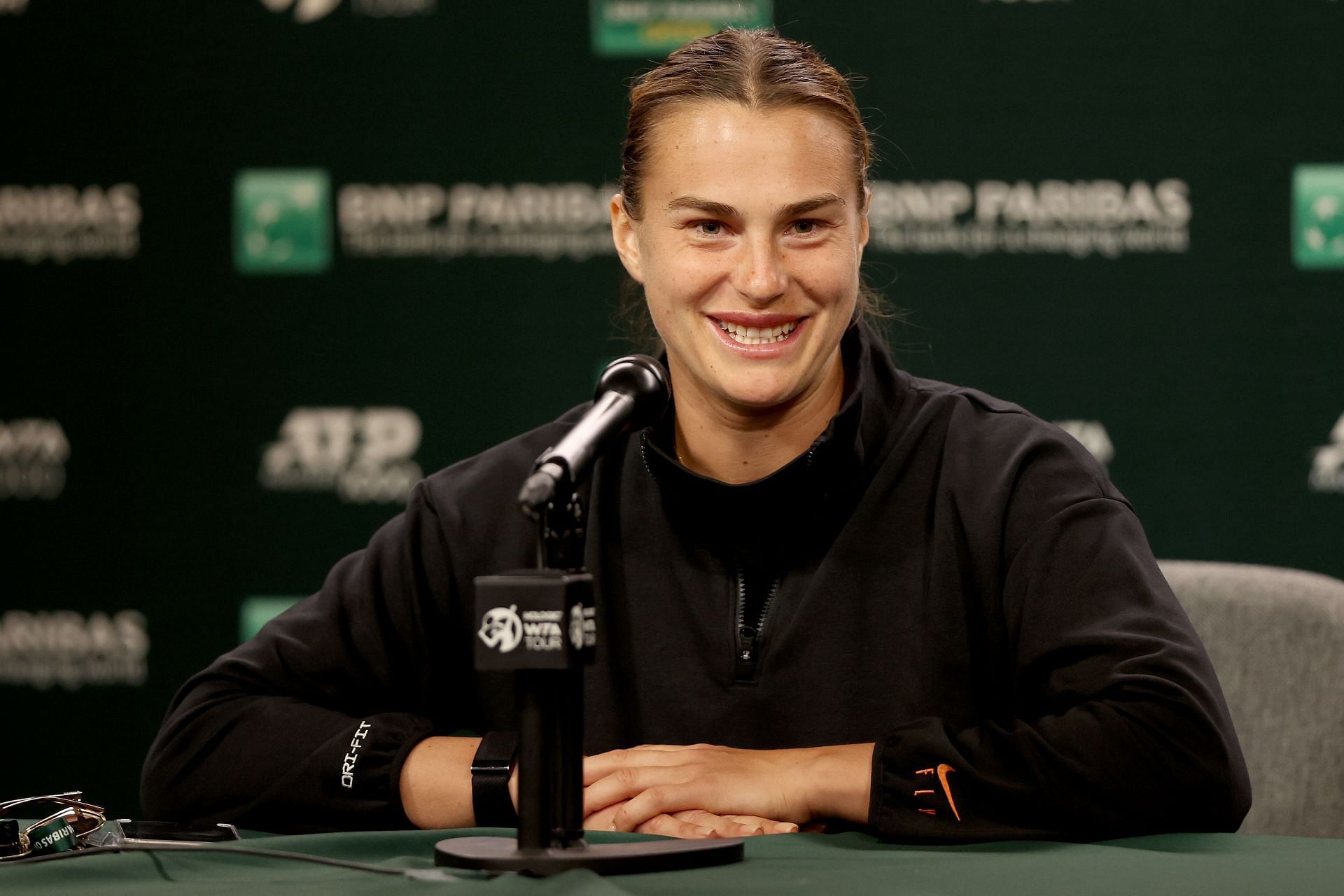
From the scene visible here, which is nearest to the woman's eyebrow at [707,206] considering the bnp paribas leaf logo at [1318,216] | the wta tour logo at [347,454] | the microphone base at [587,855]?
the microphone base at [587,855]

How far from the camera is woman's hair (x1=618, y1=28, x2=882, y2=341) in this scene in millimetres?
1677

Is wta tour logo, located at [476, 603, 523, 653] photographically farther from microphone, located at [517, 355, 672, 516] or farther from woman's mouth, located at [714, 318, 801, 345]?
woman's mouth, located at [714, 318, 801, 345]

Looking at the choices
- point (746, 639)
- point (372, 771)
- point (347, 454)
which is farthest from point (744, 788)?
point (347, 454)

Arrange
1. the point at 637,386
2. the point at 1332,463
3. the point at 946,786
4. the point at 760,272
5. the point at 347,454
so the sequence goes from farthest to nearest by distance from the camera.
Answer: the point at 347,454
the point at 1332,463
the point at 760,272
the point at 946,786
the point at 637,386

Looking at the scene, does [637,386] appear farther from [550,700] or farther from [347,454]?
[347,454]

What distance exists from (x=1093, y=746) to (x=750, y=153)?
740mm

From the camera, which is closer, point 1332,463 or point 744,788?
Result: point 744,788

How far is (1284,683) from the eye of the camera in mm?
→ 1801

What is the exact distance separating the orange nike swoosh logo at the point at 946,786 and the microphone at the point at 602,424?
1.45 ft

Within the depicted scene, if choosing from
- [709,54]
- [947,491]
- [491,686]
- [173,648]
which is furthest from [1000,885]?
[173,648]

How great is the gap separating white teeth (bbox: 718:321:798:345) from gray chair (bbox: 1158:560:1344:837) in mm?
648

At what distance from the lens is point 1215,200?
9.18 ft

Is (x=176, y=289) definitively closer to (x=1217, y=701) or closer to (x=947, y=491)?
(x=947, y=491)

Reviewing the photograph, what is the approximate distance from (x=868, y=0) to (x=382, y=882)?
2267mm
